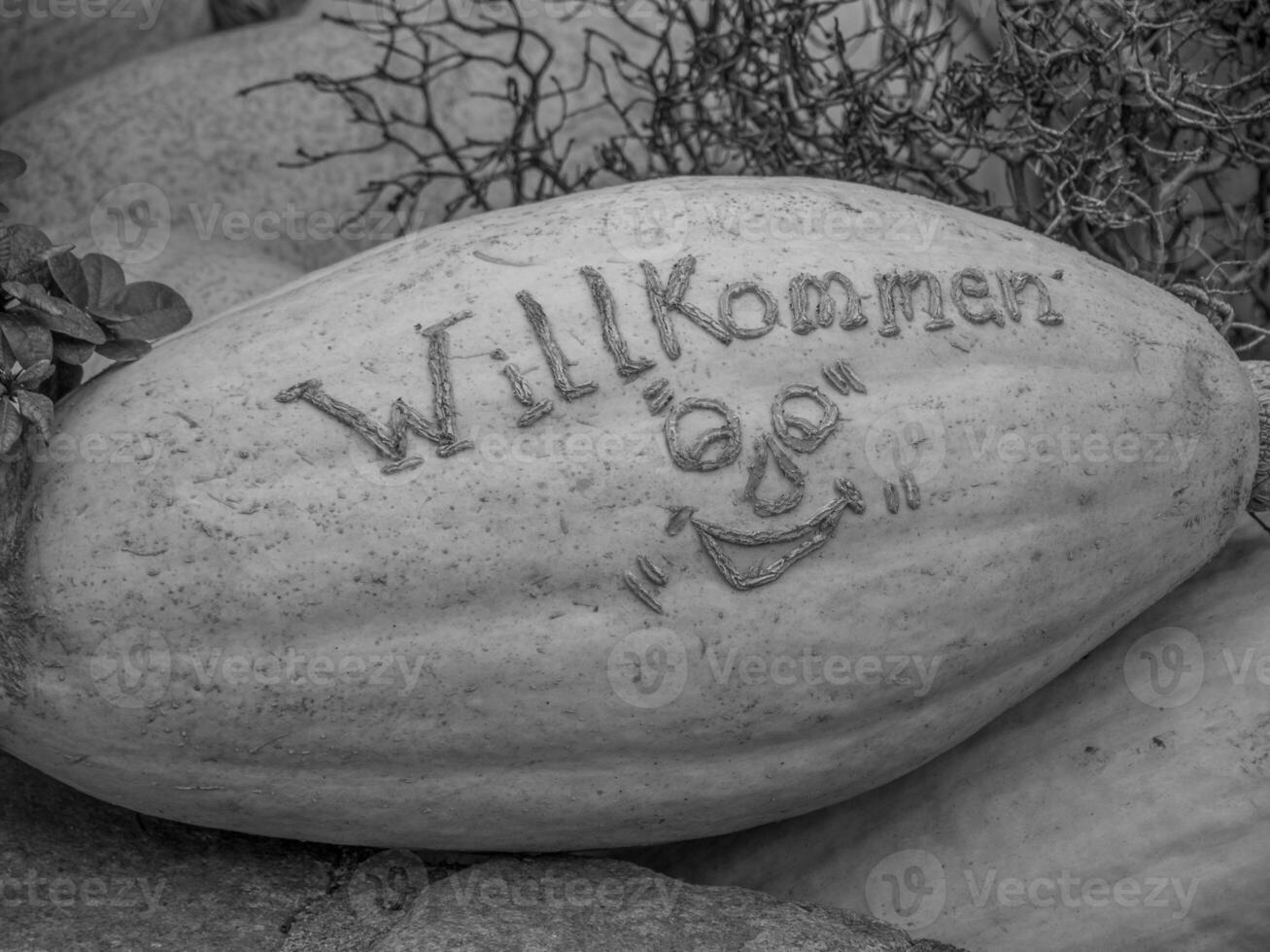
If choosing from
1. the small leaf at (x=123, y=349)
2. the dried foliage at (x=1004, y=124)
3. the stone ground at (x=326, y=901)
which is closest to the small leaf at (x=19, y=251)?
the small leaf at (x=123, y=349)

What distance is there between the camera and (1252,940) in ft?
4.58

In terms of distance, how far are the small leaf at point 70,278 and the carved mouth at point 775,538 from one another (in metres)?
0.69

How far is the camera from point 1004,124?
2152 mm

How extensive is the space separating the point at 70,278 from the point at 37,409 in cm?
18

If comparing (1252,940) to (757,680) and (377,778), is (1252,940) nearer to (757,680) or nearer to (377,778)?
(757,680)

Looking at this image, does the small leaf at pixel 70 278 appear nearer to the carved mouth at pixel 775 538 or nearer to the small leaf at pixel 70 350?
the small leaf at pixel 70 350

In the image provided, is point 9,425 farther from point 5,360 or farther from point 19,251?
point 19,251

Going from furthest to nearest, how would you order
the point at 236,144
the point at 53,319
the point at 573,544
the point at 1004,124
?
the point at 236,144, the point at 1004,124, the point at 53,319, the point at 573,544

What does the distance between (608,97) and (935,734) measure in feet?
3.85

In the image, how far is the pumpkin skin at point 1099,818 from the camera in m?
1.40

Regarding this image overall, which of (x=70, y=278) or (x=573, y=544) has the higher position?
(x=70, y=278)

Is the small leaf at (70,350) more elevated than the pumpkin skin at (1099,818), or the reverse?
the small leaf at (70,350)

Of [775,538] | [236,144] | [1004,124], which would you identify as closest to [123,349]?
[775,538]

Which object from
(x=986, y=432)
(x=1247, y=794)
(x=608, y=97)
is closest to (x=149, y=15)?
(x=608, y=97)
